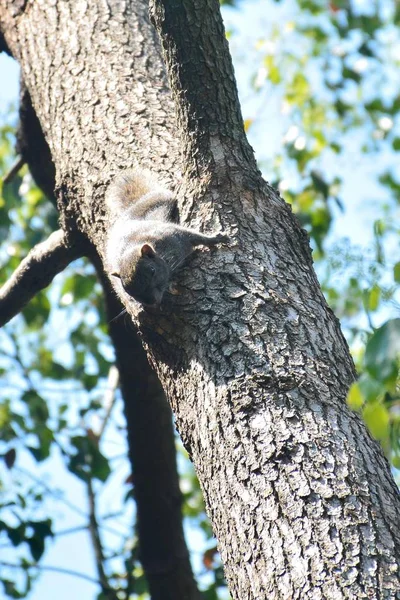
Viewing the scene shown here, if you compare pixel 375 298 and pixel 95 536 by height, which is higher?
pixel 95 536

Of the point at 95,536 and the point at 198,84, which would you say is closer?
the point at 198,84

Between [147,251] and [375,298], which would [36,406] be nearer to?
[147,251]

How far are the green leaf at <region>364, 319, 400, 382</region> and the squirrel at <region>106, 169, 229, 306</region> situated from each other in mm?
1450

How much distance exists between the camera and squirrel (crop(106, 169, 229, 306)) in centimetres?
266

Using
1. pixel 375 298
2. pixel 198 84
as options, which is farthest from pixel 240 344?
pixel 198 84

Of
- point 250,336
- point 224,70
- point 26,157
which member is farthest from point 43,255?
point 250,336

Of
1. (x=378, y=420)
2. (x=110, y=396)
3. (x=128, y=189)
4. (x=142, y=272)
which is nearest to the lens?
(x=378, y=420)

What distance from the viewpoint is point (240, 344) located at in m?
2.18

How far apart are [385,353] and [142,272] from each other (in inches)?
113

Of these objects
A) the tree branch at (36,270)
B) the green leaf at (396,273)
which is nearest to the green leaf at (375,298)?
the green leaf at (396,273)

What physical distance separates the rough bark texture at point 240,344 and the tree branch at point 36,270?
22 cm

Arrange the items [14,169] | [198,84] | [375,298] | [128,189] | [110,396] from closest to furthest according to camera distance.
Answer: [375,298], [198,84], [128,189], [14,169], [110,396]

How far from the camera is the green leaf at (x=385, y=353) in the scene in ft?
3.35

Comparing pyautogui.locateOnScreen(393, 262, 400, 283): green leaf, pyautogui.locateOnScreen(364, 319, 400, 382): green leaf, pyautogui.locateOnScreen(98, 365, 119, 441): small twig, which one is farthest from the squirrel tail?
pyautogui.locateOnScreen(98, 365, 119, 441): small twig
